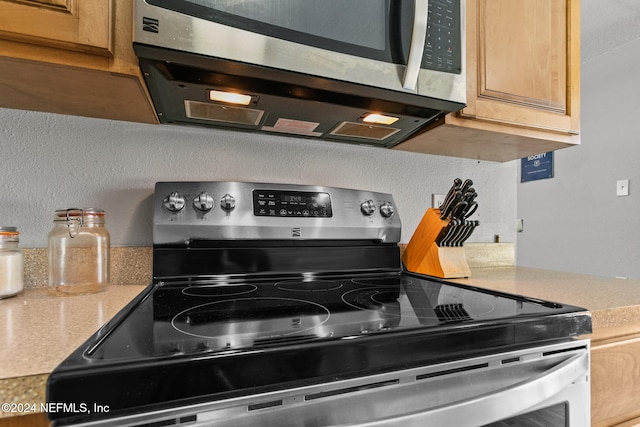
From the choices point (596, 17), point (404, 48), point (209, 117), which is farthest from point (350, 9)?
point (596, 17)

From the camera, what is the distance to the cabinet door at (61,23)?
1.95ft

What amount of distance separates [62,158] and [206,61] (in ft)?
1.86

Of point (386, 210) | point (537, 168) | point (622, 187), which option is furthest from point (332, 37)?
point (537, 168)

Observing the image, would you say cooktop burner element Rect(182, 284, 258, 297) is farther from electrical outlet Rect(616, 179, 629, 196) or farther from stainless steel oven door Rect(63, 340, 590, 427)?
electrical outlet Rect(616, 179, 629, 196)

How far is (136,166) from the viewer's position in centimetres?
100

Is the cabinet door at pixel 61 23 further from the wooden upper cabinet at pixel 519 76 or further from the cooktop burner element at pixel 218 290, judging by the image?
the wooden upper cabinet at pixel 519 76

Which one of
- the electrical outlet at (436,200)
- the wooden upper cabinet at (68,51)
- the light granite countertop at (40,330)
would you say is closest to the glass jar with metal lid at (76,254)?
the light granite countertop at (40,330)

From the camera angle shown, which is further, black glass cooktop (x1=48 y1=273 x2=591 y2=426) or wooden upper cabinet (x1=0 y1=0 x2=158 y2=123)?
wooden upper cabinet (x1=0 y1=0 x2=158 y2=123)

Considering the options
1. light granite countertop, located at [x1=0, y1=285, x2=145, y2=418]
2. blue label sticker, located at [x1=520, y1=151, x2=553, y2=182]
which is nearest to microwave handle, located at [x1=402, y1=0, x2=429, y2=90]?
light granite countertop, located at [x1=0, y1=285, x2=145, y2=418]

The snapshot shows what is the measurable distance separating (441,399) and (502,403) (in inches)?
4.7

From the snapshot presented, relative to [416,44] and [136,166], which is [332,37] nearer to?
[416,44]

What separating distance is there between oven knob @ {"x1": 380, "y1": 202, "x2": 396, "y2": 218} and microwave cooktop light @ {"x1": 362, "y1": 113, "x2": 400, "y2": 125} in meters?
0.27

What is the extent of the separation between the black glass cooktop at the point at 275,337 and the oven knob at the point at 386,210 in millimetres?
332

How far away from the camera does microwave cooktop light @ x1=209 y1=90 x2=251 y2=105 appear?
858mm
